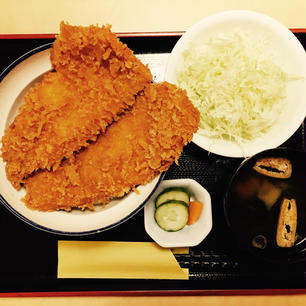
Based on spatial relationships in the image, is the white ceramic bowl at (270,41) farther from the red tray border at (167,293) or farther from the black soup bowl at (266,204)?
the red tray border at (167,293)

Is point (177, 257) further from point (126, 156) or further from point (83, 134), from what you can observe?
point (83, 134)

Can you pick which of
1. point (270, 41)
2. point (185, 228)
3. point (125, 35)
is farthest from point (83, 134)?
point (270, 41)

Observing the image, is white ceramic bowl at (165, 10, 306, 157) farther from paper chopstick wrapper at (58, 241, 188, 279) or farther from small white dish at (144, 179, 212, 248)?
paper chopstick wrapper at (58, 241, 188, 279)

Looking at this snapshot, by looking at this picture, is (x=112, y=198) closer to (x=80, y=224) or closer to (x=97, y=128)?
(x=80, y=224)

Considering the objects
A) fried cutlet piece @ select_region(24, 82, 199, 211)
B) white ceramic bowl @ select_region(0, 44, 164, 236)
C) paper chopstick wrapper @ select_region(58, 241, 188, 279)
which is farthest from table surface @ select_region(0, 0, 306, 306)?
fried cutlet piece @ select_region(24, 82, 199, 211)
